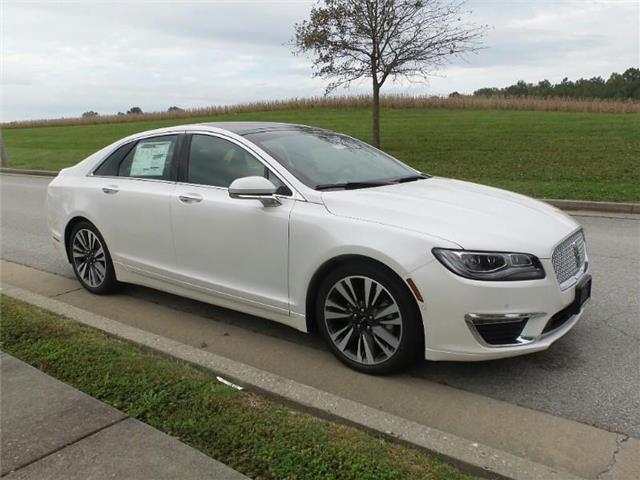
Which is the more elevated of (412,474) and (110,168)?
(110,168)

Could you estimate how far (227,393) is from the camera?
3279 mm

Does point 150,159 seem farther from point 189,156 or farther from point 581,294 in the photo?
point 581,294

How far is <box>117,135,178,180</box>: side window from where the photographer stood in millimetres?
4809

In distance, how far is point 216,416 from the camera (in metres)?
3.02

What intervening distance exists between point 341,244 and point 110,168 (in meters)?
2.84

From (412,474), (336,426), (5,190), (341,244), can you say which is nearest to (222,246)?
(341,244)

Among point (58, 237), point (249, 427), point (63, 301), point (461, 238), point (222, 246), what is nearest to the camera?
point (249, 427)

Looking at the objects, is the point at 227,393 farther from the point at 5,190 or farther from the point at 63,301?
the point at 5,190

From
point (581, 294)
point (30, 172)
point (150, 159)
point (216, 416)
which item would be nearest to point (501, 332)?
point (581, 294)

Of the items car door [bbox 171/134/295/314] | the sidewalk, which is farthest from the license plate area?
the sidewalk

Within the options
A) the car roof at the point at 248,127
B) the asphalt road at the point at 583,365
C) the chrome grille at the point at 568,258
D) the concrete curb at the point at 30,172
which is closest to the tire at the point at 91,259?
the asphalt road at the point at 583,365

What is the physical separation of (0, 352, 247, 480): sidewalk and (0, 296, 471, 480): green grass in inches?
3.8

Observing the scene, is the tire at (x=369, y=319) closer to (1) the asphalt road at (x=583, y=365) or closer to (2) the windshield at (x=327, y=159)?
(1) the asphalt road at (x=583, y=365)

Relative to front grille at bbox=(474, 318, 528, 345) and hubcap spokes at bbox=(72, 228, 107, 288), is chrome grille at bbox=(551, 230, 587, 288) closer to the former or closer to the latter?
front grille at bbox=(474, 318, 528, 345)
